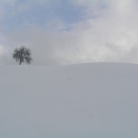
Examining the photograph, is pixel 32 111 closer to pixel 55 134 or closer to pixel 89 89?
pixel 55 134

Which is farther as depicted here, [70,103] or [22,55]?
[22,55]

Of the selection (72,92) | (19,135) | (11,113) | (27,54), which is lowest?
(19,135)

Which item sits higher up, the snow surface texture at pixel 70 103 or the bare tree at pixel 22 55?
the bare tree at pixel 22 55

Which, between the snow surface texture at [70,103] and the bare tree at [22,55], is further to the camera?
the bare tree at [22,55]

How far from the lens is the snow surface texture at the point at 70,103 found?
15.6 feet

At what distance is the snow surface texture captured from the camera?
4.75 m

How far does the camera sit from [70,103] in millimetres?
6281

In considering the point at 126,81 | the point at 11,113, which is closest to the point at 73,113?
the point at 11,113

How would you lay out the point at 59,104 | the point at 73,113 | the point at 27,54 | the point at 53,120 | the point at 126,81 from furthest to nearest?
the point at 27,54 → the point at 126,81 → the point at 59,104 → the point at 73,113 → the point at 53,120

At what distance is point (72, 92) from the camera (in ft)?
23.5

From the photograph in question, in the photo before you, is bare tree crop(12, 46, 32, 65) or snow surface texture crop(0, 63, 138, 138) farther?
bare tree crop(12, 46, 32, 65)

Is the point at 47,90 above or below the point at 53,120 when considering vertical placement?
above

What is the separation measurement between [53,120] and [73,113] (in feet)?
2.07

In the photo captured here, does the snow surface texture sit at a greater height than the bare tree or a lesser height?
lesser
